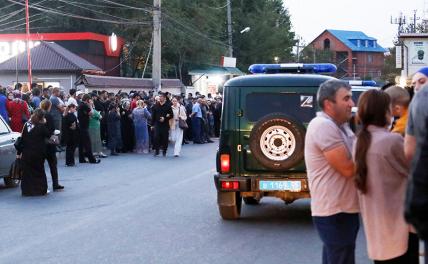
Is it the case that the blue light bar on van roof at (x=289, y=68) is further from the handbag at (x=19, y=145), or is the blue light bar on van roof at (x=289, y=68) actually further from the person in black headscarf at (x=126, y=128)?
the person in black headscarf at (x=126, y=128)

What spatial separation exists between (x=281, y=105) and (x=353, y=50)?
131 meters

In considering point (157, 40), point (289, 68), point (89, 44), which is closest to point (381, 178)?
point (289, 68)

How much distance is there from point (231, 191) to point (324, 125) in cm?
541

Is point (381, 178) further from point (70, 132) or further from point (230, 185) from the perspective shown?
point (70, 132)

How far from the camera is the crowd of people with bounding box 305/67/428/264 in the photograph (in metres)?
Result: 5.13

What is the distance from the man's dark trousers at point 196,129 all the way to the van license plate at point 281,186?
20237 mm

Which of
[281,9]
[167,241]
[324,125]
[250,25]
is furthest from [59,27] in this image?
[324,125]

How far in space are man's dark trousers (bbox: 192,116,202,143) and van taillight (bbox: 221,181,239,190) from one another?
20063 mm

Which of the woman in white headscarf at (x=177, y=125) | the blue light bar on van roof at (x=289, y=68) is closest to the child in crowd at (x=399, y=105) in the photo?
the blue light bar on van roof at (x=289, y=68)

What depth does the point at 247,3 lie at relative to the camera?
7494 centimetres

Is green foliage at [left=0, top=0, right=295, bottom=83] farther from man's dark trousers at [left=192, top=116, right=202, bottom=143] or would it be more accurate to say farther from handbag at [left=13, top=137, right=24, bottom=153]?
handbag at [left=13, top=137, right=24, bottom=153]

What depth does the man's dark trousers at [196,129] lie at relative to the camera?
31.0 metres

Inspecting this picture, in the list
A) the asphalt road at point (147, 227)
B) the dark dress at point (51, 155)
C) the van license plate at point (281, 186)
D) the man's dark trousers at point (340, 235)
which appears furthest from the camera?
the dark dress at point (51, 155)

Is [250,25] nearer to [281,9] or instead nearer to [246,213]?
[281,9]
